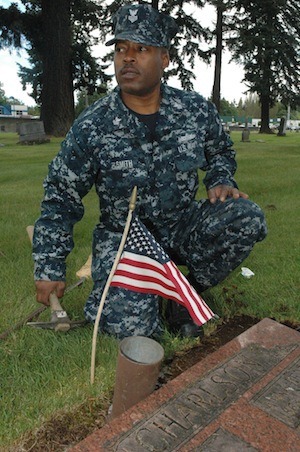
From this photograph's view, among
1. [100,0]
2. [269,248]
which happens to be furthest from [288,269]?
[100,0]

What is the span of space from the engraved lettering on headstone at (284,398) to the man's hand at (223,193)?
0.92 m

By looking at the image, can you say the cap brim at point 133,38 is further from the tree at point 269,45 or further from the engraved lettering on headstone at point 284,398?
the tree at point 269,45

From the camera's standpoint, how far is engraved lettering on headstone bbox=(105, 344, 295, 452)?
56.2 inches

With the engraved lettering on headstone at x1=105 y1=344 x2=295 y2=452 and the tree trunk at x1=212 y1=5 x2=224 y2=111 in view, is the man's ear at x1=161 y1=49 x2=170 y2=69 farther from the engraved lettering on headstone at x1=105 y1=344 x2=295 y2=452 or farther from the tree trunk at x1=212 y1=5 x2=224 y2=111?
the tree trunk at x1=212 y1=5 x2=224 y2=111

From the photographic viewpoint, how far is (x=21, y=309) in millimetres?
2494

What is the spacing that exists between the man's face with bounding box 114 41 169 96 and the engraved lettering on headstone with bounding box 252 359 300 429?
141 centimetres

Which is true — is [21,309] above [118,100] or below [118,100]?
below

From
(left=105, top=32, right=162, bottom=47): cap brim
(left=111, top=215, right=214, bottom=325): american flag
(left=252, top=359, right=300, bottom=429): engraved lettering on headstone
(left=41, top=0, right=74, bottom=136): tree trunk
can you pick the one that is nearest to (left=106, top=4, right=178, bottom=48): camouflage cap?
(left=105, top=32, right=162, bottom=47): cap brim

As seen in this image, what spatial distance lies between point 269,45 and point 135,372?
2709cm

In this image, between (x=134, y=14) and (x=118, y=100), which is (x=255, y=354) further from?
(x=134, y=14)

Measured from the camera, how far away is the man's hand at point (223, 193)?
7.84 feet

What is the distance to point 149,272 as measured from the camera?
191 cm

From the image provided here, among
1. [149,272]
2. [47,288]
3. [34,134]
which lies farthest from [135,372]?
[34,134]

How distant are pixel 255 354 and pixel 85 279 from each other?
1330 millimetres
